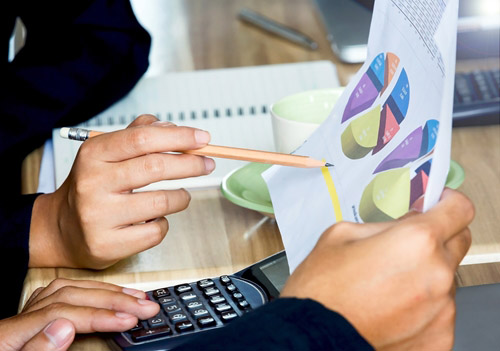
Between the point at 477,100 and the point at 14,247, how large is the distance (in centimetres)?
60

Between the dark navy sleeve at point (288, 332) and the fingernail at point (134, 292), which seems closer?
the dark navy sleeve at point (288, 332)

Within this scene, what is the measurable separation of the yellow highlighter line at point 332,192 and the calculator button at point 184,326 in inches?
5.6

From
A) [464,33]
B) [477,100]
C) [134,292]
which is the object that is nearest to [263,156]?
[134,292]

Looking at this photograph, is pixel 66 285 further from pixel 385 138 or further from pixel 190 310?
pixel 385 138

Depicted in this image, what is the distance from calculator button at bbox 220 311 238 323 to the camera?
1.98 feet

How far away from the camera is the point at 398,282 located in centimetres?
50

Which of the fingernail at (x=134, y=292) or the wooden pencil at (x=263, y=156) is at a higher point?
the wooden pencil at (x=263, y=156)

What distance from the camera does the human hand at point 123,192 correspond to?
0.70 meters

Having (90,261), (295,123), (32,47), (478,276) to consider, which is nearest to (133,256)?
(90,261)

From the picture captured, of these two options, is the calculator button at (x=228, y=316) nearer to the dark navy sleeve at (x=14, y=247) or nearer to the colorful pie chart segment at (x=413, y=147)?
the colorful pie chart segment at (x=413, y=147)

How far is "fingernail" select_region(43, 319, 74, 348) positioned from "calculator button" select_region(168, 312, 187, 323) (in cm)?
8

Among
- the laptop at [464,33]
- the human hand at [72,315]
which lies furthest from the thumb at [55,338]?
the laptop at [464,33]

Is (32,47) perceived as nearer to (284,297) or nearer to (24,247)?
(24,247)

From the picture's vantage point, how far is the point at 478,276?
2.36ft
